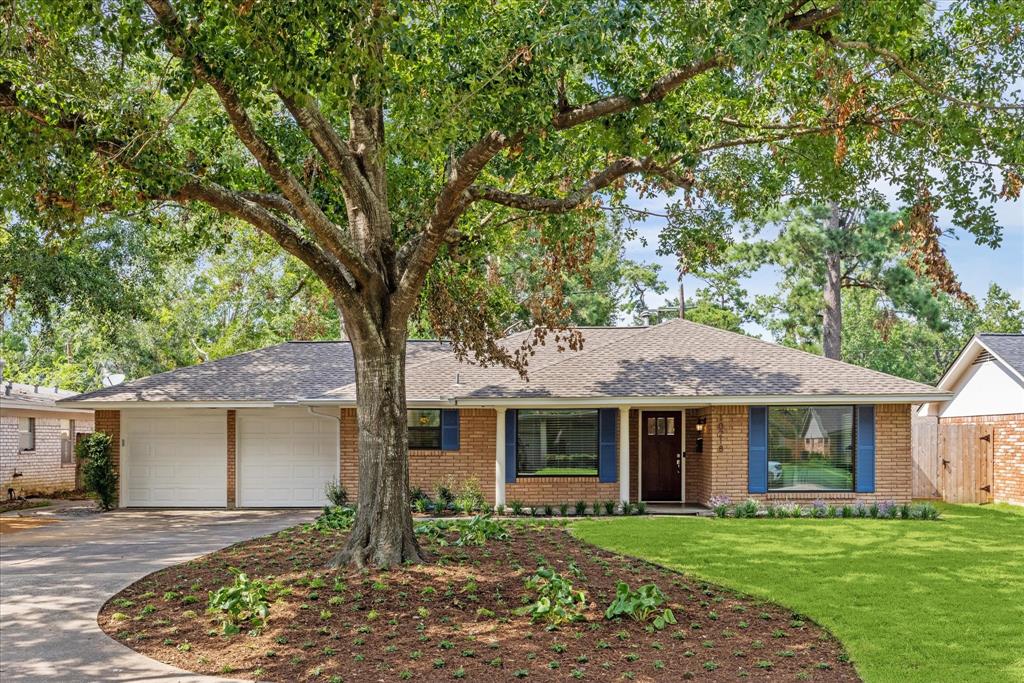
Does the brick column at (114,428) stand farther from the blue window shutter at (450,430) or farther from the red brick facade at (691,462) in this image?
the blue window shutter at (450,430)

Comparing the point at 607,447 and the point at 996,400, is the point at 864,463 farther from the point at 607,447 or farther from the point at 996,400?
the point at 996,400

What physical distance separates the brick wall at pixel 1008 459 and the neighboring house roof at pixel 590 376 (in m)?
3.17

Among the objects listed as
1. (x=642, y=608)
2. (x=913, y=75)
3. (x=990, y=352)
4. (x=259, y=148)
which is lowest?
(x=642, y=608)

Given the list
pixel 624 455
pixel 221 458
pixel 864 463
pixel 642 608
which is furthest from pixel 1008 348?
pixel 221 458

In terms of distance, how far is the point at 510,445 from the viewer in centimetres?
1733

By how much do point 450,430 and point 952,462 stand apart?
11858 mm

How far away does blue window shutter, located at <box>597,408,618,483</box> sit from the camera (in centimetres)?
1728

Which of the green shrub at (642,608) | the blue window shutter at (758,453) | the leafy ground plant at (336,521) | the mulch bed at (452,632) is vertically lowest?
the leafy ground plant at (336,521)

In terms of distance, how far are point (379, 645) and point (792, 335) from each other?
3300cm

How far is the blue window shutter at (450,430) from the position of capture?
17.6m

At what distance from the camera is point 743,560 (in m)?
11.1

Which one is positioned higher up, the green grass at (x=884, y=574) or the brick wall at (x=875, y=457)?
the brick wall at (x=875, y=457)

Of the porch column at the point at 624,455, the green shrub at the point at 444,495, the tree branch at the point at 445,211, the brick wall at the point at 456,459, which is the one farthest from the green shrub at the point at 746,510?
the tree branch at the point at 445,211

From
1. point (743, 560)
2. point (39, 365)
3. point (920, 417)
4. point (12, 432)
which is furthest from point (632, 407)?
point (39, 365)
